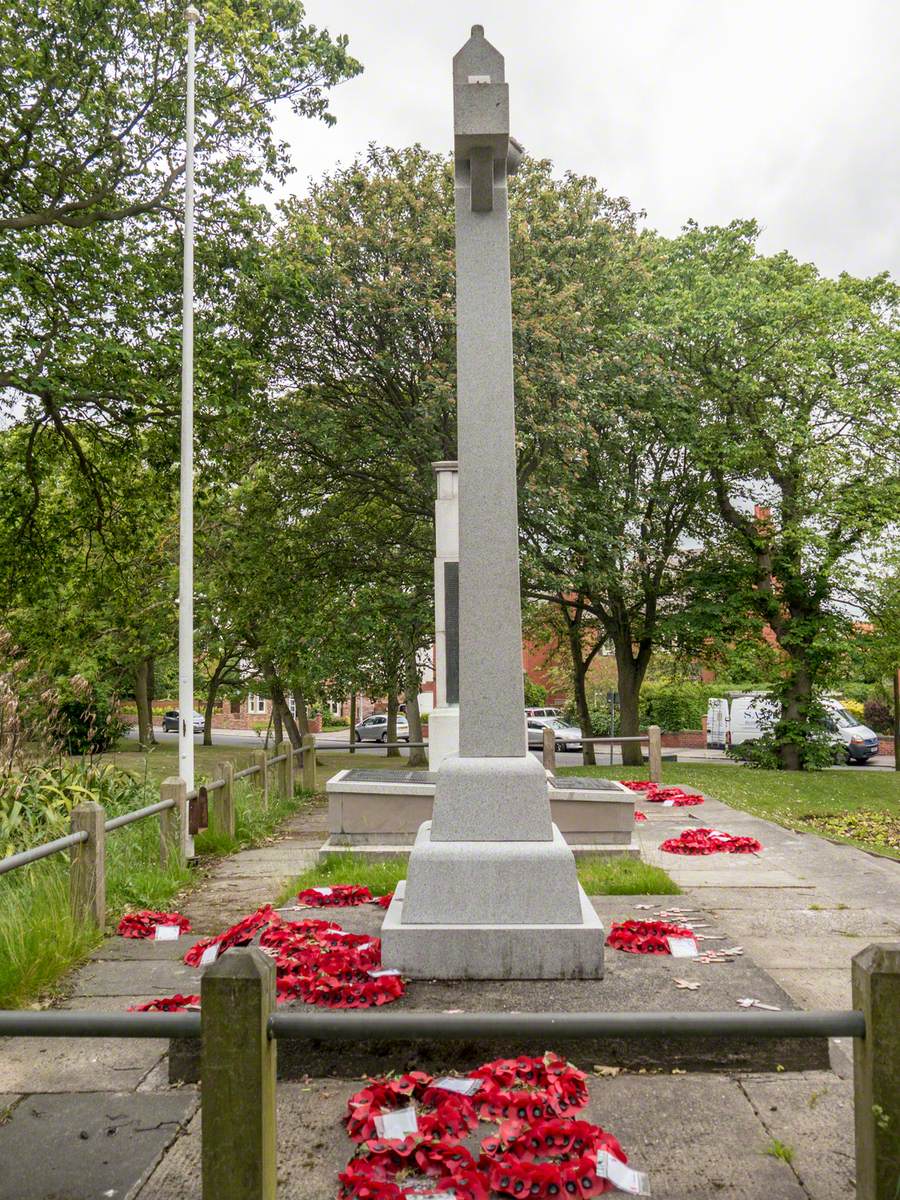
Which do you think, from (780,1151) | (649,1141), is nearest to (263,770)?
(649,1141)

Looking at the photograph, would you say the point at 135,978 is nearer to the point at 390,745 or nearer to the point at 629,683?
the point at 390,745

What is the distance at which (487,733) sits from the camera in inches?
196

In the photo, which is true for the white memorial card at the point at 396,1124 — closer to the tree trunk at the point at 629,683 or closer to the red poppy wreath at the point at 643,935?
the red poppy wreath at the point at 643,935

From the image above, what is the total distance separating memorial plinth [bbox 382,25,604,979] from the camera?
441 centimetres

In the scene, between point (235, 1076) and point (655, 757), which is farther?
point (655, 757)

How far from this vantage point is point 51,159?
13.0 m

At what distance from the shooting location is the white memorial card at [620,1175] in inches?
115

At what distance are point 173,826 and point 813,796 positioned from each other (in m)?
Answer: 12.1

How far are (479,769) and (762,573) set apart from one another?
19116 mm

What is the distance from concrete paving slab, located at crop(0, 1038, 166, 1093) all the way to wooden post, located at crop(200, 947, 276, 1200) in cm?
180

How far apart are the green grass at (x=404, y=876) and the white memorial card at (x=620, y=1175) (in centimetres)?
396

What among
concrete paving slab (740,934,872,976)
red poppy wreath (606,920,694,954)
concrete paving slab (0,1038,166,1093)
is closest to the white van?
concrete paving slab (740,934,872,976)

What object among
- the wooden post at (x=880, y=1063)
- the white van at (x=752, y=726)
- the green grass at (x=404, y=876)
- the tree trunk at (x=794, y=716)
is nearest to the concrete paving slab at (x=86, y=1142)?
the wooden post at (x=880, y=1063)

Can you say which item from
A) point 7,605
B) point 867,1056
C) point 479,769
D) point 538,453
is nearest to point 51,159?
point 7,605
